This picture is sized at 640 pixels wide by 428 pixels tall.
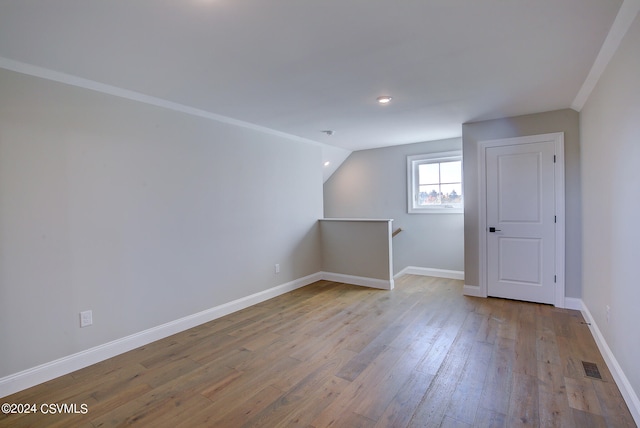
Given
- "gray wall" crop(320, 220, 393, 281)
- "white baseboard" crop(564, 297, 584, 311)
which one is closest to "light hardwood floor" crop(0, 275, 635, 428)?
"white baseboard" crop(564, 297, 584, 311)

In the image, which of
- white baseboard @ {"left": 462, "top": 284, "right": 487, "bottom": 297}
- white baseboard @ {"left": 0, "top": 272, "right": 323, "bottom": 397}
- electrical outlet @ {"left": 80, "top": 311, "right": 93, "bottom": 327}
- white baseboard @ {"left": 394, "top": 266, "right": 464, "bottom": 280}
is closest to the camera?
white baseboard @ {"left": 0, "top": 272, "right": 323, "bottom": 397}

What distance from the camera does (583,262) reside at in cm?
341

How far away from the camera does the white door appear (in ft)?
12.2

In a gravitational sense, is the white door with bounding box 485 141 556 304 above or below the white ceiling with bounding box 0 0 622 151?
below

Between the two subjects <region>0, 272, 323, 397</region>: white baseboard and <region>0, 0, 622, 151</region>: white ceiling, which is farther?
<region>0, 272, 323, 397</region>: white baseboard

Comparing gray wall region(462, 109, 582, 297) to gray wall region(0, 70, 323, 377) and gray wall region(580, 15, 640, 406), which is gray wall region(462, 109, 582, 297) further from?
gray wall region(0, 70, 323, 377)

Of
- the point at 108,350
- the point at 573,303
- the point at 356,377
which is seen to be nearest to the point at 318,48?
the point at 356,377

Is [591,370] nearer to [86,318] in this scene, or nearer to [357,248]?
[357,248]

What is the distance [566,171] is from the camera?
3.58 metres

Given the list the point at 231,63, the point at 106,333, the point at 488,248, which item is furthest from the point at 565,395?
the point at 106,333

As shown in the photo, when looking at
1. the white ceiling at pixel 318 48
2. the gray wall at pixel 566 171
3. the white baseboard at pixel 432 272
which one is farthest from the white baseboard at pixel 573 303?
the white ceiling at pixel 318 48

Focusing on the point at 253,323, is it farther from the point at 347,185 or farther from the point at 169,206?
the point at 347,185

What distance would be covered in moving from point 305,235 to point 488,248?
2.57 m

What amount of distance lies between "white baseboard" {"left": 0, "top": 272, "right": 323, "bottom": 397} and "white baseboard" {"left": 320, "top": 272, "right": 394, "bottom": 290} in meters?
1.41
